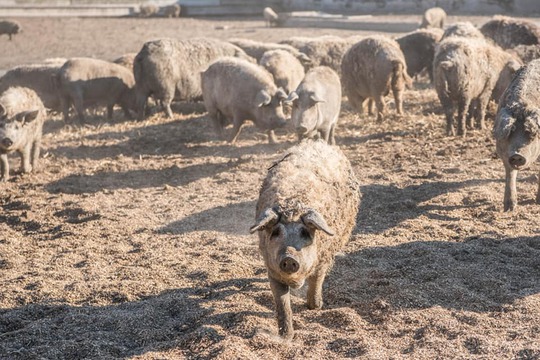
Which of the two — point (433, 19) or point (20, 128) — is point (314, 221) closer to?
point (20, 128)

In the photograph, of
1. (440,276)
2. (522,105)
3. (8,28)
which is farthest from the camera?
(8,28)

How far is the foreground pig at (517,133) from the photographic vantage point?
7555mm

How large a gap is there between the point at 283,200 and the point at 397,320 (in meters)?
1.19

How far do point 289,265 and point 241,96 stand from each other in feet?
21.9

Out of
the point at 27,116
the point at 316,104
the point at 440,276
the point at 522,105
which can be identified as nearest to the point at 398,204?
the point at 522,105

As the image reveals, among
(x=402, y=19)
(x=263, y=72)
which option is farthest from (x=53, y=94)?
(x=402, y=19)

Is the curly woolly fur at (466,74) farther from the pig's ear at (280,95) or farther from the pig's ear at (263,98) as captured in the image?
the pig's ear at (263,98)

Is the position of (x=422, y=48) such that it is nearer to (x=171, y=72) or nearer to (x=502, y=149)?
(x=171, y=72)

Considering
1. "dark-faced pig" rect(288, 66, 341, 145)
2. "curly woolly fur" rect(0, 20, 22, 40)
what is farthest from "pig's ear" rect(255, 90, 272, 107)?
"curly woolly fur" rect(0, 20, 22, 40)

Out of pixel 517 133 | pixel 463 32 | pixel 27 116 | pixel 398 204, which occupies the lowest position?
pixel 398 204

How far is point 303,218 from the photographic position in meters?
4.96

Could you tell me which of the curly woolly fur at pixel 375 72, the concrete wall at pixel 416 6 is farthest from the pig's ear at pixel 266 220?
the concrete wall at pixel 416 6

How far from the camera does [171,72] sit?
1385 centimetres

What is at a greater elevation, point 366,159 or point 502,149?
point 502,149
